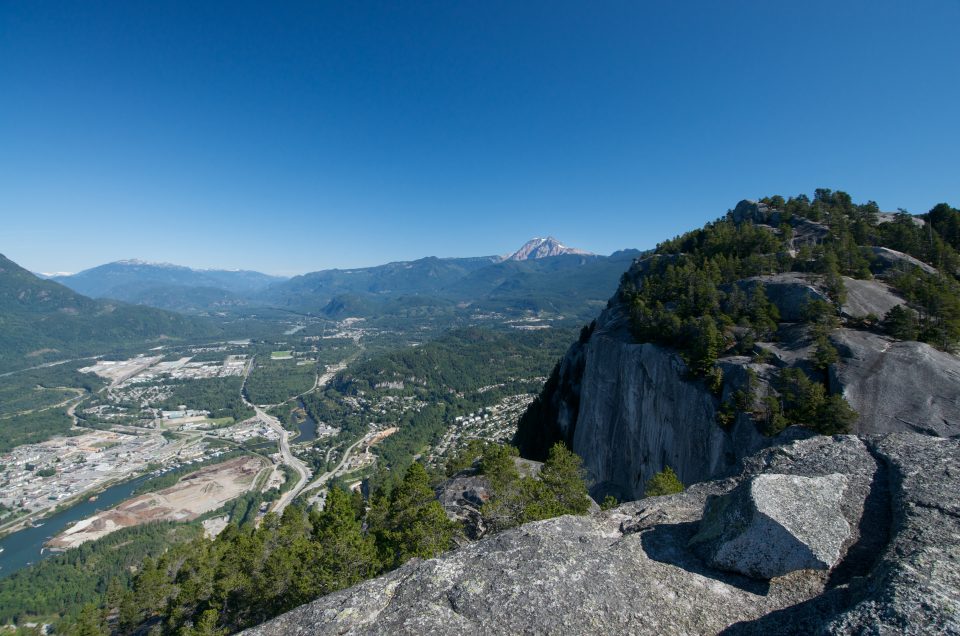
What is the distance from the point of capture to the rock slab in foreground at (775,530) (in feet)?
34.0

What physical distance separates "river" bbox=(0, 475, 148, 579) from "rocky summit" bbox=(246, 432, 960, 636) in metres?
93.6

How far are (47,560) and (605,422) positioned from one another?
89367 mm

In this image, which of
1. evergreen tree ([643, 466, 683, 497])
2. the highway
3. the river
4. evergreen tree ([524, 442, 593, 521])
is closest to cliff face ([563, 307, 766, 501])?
evergreen tree ([643, 466, 683, 497])

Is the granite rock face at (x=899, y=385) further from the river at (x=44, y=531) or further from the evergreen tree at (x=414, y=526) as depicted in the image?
the river at (x=44, y=531)

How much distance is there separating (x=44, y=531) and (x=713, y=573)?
11255cm

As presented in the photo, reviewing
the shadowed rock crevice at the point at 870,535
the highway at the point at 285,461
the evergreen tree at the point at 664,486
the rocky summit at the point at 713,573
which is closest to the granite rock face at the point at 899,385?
the evergreen tree at the point at 664,486

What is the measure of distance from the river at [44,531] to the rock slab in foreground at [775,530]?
100266 millimetres

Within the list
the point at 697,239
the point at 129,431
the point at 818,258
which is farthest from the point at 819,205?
the point at 129,431

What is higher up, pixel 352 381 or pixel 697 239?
A: pixel 697 239

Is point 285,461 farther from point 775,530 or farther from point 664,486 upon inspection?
point 775,530

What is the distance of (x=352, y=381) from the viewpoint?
16750 cm

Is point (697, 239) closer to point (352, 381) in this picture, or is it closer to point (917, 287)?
point (917, 287)

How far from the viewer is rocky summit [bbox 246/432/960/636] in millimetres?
8898

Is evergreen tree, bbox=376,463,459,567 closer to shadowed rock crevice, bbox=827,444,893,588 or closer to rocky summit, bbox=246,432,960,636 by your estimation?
rocky summit, bbox=246,432,960,636
